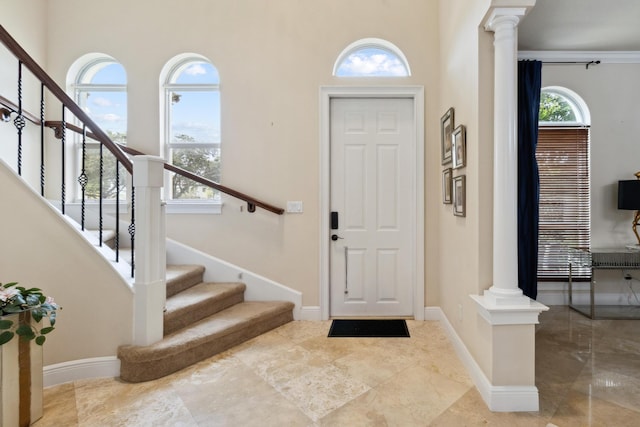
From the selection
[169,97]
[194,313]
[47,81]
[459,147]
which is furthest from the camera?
[169,97]

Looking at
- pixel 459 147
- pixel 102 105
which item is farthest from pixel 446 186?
pixel 102 105

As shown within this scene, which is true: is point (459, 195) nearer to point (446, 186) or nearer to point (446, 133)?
point (446, 186)

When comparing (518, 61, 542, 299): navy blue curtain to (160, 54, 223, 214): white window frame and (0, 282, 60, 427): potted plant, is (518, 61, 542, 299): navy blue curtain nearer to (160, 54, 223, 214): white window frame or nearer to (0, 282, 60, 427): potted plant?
(160, 54, 223, 214): white window frame

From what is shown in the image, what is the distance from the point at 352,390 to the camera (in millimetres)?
1925

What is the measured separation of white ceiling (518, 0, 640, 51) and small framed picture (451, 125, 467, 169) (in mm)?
1302

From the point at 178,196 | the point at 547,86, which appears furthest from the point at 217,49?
the point at 547,86

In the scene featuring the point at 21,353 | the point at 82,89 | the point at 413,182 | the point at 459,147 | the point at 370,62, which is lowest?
the point at 21,353

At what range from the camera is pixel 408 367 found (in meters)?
2.21

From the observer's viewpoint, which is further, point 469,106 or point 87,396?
point 469,106

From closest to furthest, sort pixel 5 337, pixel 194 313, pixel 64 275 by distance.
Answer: pixel 5 337, pixel 64 275, pixel 194 313

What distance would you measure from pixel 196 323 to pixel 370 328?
1558 mm

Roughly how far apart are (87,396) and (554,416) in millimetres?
2730

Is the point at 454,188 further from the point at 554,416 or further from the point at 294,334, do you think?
the point at 294,334

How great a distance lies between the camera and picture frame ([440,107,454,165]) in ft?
8.41
